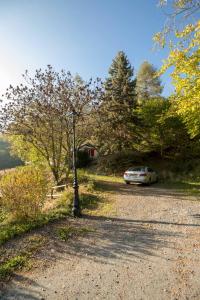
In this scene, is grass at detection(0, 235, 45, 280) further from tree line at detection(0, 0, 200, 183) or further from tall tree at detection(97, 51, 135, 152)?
tall tree at detection(97, 51, 135, 152)

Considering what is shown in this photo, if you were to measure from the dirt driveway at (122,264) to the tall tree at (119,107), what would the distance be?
1555cm

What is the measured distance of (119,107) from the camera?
28344mm

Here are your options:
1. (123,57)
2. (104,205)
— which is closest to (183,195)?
(104,205)

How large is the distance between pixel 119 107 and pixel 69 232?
20.3 metres

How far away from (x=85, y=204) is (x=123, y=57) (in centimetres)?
2264

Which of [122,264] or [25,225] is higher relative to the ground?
[25,225]

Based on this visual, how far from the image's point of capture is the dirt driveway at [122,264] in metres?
5.83

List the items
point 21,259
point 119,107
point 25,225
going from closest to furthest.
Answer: point 21,259, point 25,225, point 119,107

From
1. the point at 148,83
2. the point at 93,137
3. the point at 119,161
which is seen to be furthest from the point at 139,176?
the point at 148,83

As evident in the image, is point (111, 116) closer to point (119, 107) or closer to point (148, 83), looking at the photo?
point (119, 107)

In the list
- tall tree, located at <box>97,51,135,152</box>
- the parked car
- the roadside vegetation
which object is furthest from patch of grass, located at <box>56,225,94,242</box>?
tall tree, located at <box>97,51,135,152</box>

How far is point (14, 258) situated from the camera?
7480 millimetres

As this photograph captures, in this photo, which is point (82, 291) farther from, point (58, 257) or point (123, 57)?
point (123, 57)

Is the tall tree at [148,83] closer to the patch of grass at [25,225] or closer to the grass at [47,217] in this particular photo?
the grass at [47,217]
